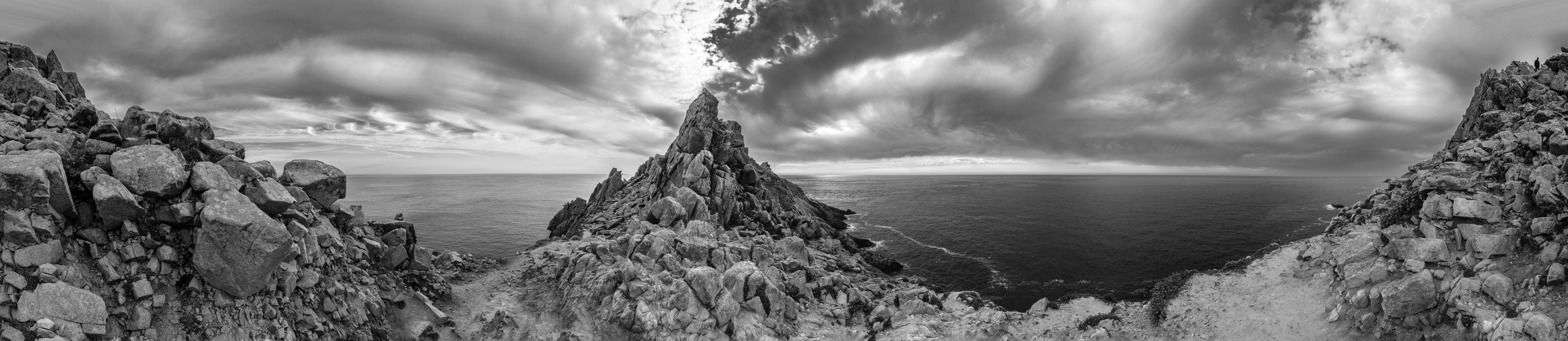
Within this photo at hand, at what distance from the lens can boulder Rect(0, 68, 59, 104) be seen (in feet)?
63.6

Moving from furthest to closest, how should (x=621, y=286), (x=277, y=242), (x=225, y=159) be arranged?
(x=621, y=286) → (x=225, y=159) → (x=277, y=242)

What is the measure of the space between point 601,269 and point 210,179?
17140 mm

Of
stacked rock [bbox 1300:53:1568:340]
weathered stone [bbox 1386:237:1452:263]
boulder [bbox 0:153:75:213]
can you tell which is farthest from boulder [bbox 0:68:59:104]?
weathered stone [bbox 1386:237:1452:263]

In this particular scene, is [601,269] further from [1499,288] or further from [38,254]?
[1499,288]

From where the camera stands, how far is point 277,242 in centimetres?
1841

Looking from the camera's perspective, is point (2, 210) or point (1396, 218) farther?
point (1396, 218)

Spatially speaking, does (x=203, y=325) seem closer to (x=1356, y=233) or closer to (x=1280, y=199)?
(x=1356, y=233)

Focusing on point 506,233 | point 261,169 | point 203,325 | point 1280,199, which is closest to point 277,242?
point 203,325

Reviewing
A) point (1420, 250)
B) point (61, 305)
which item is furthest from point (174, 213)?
point (1420, 250)

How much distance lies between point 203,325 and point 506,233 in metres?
48.7

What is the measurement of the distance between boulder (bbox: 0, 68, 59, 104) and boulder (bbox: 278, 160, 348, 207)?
24.4ft

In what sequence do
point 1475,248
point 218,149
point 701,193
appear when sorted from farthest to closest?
point 701,193 < point 1475,248 < point 218,149

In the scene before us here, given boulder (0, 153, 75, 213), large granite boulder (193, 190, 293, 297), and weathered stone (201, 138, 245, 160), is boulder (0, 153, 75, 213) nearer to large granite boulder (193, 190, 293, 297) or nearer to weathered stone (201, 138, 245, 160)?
large granite boulder (193, 190, 293, 297)

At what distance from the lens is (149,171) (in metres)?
17.8
